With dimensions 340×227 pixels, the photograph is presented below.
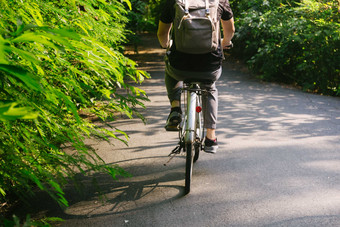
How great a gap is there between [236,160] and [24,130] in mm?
3249

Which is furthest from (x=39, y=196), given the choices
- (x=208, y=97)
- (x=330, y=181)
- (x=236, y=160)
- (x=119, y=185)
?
(x=330, y=181)

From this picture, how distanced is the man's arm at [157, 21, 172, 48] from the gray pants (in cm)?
34

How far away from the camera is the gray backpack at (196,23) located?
3732 millimetres

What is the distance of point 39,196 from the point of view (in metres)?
3.98

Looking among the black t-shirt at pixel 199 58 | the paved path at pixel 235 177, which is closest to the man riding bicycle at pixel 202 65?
the black t-shirt at pixel 199 58

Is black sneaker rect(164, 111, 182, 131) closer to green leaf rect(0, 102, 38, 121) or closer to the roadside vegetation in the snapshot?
the roadside vegetation

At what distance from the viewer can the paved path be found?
362cm

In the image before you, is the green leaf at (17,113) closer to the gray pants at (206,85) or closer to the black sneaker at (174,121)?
the gray pants at (206,85)

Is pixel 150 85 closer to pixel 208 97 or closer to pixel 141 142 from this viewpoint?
pixel 141 142

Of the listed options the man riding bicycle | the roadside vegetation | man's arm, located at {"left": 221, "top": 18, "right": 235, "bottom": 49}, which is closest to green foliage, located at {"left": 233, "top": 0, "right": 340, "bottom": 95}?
the roadside vegetation

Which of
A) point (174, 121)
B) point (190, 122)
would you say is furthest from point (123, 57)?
point (174, 121)

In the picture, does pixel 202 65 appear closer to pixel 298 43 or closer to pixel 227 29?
pixel 227 29

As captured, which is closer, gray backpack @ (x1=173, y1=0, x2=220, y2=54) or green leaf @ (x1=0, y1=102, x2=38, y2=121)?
green leaf @ (x1=0, y1=102, x2=38, y2=121)

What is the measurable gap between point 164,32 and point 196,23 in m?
0.72
